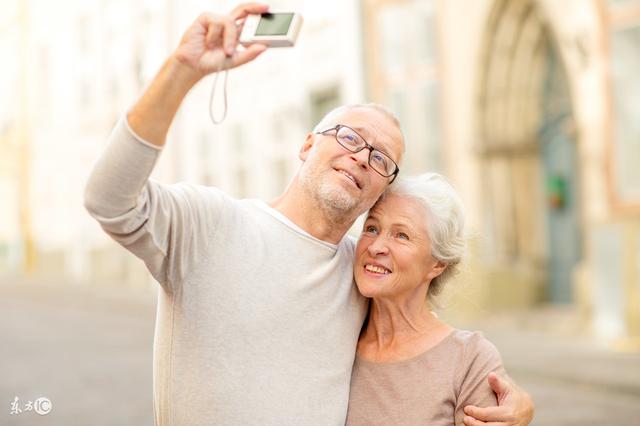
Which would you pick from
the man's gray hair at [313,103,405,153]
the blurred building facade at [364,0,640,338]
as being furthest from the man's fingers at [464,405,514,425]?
the blurred building facade at [364,0,640,338]

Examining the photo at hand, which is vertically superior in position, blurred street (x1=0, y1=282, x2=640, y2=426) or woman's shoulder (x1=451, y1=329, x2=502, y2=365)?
woman's shoulder (x1=451, y1=329, x2=502, y2=365)

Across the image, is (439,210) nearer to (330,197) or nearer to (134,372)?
(330,197)

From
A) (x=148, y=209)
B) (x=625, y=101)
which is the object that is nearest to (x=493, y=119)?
(x=625, y=101)

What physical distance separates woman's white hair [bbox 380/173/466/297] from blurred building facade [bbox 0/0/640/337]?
0.71 ft

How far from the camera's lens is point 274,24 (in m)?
2.30

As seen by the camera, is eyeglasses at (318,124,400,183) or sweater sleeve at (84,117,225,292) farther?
eyeglasses at (318,124,400,183)

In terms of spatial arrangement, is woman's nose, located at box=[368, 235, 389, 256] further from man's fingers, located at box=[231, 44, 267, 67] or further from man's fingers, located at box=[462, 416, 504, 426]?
man's fingers, located at box=[231, 44, 267, 67]

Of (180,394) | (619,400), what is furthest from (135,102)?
(619,400)

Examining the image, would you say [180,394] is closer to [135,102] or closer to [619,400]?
[135,102]

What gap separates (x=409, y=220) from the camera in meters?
2.88

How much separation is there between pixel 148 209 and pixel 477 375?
103 cm

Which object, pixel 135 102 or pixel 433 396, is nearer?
pixel 135 102

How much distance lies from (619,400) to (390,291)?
5.75m

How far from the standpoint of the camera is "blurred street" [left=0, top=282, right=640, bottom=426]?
24.3ft
